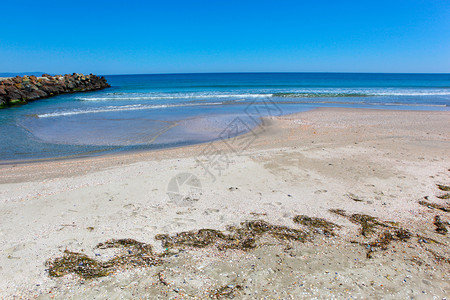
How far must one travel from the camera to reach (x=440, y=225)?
12.5ft

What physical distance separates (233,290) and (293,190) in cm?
273

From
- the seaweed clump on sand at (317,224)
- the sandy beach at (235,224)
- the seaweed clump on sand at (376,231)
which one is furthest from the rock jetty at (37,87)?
→ the seaweed clump on sand at (376,231)

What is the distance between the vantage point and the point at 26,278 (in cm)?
277

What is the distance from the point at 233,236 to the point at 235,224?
0.32m

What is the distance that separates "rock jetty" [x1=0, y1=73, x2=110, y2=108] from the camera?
21220mm

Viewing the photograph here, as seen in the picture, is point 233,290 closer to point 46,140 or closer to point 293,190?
point 293,190

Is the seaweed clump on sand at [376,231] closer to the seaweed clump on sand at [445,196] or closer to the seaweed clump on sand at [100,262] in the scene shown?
the seaweed clump on sand at [445,196]

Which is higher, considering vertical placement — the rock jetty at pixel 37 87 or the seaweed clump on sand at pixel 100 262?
the rock jetty at pixel 37 87

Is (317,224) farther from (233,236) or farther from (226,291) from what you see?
(226,291)

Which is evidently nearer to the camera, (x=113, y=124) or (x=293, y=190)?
(x=293, y=190)

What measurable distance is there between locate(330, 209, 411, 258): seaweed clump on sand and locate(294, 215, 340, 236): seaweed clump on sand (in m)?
0.39

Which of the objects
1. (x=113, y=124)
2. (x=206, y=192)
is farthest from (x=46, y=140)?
(x=206, y=192)

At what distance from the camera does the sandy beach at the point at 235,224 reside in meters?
2.71

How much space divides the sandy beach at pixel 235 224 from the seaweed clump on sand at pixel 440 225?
0.03 m
